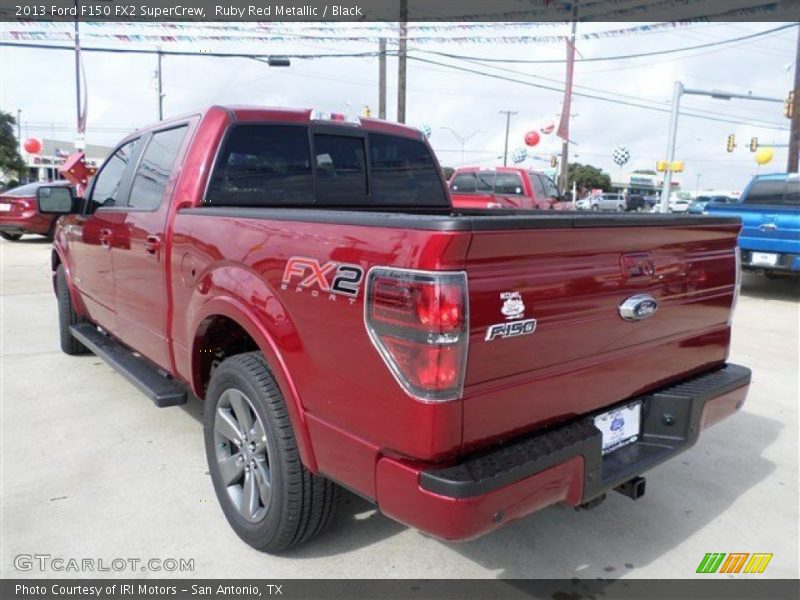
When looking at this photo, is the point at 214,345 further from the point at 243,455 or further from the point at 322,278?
the point at 322,278

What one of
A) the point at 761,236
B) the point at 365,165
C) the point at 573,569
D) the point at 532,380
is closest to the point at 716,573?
the point at 573,569

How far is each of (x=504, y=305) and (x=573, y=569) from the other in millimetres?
1440

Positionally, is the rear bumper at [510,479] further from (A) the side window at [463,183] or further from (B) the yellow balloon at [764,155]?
(B) the yellow balloon at [764,155]

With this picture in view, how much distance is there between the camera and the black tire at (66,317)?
17.9 ft

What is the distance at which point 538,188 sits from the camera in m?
14.8

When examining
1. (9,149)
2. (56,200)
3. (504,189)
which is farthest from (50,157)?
(56,200)

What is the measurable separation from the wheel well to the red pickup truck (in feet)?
0.04

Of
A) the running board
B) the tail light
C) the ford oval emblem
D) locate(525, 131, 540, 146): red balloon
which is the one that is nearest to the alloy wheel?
the running board

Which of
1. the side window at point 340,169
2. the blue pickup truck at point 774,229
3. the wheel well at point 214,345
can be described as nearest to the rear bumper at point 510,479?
the wheel well at point 214,345

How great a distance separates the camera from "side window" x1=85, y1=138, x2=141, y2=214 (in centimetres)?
428

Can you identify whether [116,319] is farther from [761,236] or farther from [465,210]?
[761,236]

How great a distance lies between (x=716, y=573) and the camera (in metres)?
2.68

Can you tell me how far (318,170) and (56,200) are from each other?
7.91ft

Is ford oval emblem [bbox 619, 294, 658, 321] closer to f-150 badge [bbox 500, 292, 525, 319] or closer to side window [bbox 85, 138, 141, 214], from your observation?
f-150 badge [bbox 500, 292, 525, 319]
